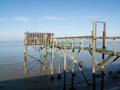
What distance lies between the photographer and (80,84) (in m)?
22.0

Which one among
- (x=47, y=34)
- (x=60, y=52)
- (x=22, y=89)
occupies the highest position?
(x=47, y=34)

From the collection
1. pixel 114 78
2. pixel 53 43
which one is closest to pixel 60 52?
pixel 53 43

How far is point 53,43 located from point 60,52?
133cm

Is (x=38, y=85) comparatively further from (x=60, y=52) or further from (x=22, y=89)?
(x=60, y=52)

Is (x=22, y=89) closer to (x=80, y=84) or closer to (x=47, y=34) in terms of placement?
(x=80, y=84)

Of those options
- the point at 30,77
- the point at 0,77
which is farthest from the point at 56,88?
the point at 0,77

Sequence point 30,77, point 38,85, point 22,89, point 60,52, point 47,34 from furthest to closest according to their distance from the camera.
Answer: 1. point 47,34
2. point 30,77
3. point 60,52
4. point 38,85
5. point 22,89

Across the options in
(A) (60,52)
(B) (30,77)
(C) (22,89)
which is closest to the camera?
(C) (22,89)

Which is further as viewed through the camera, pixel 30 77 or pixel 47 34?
pixel 47 34

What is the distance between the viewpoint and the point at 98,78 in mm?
24797

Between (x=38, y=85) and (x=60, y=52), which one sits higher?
(x=60, y=52)

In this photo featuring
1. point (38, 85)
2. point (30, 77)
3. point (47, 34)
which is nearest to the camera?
point (38, 85)

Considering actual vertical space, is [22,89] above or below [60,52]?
below

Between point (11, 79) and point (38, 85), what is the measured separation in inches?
182
